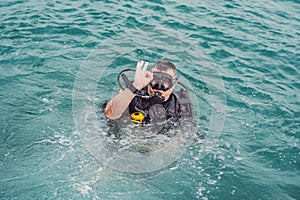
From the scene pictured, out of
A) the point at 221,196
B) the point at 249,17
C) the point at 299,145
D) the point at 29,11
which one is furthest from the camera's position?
the point at 249,17

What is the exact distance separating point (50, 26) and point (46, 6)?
198 centimetres

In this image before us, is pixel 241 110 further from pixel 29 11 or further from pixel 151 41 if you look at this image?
pixel 29 11

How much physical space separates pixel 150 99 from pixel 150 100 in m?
0.03

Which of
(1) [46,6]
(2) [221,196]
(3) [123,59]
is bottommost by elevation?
(2) [221,196]

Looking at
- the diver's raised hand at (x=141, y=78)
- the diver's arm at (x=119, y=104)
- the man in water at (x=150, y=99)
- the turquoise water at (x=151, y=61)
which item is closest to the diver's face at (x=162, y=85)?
the man in water at (x=150, y=99)

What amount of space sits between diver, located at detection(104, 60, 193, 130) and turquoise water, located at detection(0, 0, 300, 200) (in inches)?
31.3

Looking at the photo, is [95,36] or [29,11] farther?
[29,11]

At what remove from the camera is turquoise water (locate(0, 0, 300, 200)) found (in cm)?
503

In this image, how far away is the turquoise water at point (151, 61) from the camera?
16.5ft

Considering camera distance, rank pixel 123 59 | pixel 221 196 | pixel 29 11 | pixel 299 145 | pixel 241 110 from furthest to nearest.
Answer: pixel 29 11 < pixel 123 59 < pixel 241 110 < pixel 299 145 < pixel 221 196

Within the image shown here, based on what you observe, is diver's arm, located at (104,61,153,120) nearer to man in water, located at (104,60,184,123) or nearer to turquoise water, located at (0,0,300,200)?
man in water, located at (104,60,184,123)

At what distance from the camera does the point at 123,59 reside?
8.98 metres

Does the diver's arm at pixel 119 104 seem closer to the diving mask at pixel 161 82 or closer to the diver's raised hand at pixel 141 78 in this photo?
the diver's raised hand at pixel 141 78

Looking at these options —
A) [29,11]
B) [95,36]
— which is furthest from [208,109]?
[29,11]
